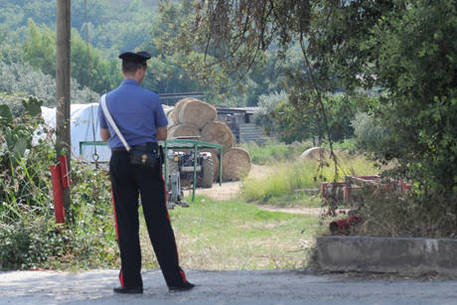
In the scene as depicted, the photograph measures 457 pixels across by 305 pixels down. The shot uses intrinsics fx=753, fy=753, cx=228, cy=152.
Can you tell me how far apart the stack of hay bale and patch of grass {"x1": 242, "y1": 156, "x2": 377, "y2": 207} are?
6.06 metres

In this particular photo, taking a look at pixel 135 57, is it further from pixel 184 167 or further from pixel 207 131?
pixel 207 131

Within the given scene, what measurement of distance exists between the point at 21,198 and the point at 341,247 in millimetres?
4106

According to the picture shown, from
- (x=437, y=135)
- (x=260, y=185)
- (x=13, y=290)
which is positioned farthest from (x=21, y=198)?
(x=260, y=185)

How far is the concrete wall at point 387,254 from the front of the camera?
20.6 feet

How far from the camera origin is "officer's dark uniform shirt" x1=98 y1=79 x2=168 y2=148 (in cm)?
588

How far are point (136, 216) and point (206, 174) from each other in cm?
1743

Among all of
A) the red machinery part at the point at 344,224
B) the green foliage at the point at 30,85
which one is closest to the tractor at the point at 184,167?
the red machinery part at the point at 344,224

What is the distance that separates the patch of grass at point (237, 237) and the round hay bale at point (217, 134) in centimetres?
783

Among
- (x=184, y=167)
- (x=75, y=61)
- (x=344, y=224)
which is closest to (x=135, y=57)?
(x=344, y=224)

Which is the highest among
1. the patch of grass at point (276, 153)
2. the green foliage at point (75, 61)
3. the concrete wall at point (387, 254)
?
the green foliage at point (75, 61)

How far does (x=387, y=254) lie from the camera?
6496 millimetres

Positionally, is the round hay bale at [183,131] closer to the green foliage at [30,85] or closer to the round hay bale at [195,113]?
the round hay bale at [195,113]

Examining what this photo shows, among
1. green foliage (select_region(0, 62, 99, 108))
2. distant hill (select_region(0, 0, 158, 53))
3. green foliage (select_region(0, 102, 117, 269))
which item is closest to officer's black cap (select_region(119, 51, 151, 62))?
green foliage (select_region(0, 102, 117, 269))

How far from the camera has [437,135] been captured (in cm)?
641
